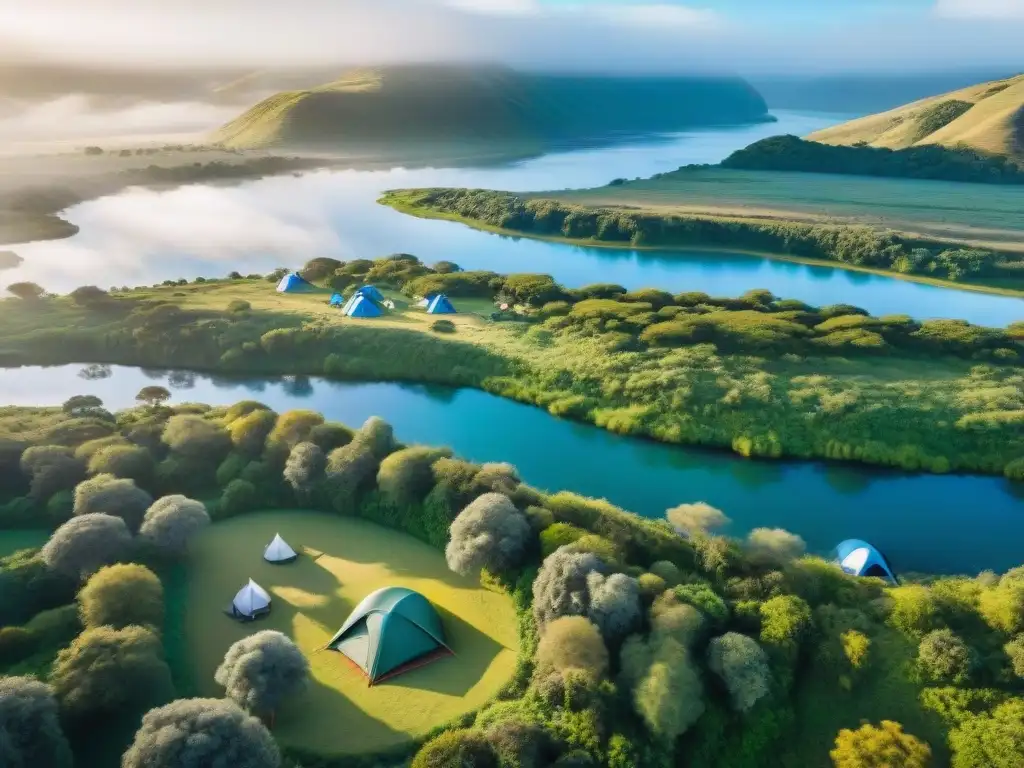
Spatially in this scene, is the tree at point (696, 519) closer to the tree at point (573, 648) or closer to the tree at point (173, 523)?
the tree at point (573, 648)

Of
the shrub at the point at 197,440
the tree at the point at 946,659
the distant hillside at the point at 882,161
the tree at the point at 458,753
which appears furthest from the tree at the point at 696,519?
the distant hillside at the point at 882,161

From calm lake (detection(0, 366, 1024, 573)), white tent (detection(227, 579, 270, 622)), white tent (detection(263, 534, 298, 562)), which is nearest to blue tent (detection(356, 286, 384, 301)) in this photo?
calm lake (detection(0, 366, 1024, 573))

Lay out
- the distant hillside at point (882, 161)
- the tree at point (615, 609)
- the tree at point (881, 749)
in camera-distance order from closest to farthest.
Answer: the tree at point (881, 749) < the tree at point (615, 609) < the distant hillside at point (882, 161)

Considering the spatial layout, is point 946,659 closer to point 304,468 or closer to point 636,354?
point 304,468

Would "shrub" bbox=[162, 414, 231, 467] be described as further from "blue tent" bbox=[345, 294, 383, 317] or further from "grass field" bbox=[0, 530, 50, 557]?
"blue tent" bbox=[345, 294, 383, 317]

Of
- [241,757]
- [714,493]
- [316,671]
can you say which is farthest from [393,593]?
[714,493]
